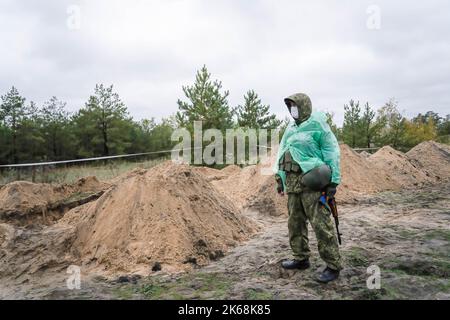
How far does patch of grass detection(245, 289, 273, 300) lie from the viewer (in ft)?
11.8

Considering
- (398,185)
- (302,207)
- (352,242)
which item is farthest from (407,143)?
(302,207)

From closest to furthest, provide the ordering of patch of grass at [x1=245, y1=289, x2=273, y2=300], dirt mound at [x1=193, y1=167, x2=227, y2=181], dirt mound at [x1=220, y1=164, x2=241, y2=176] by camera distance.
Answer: patch of grass at [x1=245, y1=289, x2=273, y2=300]
dirt mound at [x1=193, y1=167, x2=227, y2=181]
dirt mound at [x1=220, y1=164, x2=241, y2=176]

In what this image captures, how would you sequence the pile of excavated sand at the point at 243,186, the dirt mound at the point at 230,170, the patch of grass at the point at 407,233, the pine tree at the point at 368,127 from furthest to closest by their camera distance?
the pine tree at the point at 368,127
the dirt mound at the point at 230,170
the pile of excavated sand at the point at 243,186
the patch of grass at the point at 407,233

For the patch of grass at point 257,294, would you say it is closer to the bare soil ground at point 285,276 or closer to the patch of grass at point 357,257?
the bare soil ground at point 285,276

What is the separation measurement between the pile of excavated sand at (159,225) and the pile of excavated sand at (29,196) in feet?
7.14

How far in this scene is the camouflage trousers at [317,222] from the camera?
3.72 metres

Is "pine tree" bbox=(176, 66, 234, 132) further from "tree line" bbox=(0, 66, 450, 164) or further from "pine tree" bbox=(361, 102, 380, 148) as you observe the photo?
"pine tree" bbox=(361, 102, 380, 148)

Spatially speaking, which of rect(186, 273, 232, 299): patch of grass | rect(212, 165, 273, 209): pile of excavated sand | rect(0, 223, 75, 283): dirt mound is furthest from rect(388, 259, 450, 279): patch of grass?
rect(212, 165, 273, 209): pile of excavated sand

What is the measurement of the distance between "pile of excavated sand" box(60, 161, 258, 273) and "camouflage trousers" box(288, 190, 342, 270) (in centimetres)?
149

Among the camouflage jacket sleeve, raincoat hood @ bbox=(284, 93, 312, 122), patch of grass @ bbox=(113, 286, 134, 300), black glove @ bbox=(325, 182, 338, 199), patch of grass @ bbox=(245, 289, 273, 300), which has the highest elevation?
raincoat hood @ bbox=(284, 93, 312, 122)

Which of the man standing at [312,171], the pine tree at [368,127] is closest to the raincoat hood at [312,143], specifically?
the man standing at [312,171]
